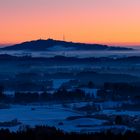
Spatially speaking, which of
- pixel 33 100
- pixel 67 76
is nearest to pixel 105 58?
pixel 67 76

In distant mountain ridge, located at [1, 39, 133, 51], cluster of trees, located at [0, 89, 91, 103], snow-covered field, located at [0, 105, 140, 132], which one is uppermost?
distant mountain ridge, located at [1, 39, 133, 51]

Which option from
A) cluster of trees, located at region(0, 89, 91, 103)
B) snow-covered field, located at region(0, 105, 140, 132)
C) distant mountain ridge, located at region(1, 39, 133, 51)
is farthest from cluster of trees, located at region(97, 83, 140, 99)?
distant mountain ridge, located at region(1, 39, 133, 51)

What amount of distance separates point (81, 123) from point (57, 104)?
969cm

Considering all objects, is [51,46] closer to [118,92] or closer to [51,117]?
[118,92]

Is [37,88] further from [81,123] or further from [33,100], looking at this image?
[81,123]

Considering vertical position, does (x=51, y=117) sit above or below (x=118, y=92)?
above

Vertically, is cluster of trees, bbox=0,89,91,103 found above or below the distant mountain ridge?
below

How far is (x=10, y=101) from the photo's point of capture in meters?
34.5

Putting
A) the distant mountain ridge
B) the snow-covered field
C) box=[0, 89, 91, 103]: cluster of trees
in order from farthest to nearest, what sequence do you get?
1. the distant mountain ridge
2. box=[0, 89, 91, 103]: cluster of trees
3. the snow-covered field

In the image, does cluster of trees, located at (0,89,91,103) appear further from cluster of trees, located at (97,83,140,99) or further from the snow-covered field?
the snow-covered field

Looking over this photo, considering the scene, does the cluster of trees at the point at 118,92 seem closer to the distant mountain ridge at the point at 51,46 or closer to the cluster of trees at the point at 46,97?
the cluster of trees at the point at 46,97

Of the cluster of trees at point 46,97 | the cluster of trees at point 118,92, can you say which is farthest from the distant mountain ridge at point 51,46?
the cluster of trees at point 46,97

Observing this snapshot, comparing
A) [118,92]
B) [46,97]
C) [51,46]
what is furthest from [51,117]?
[51,46]

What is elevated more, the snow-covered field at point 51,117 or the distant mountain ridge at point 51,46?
the distant mountain ridge at point 51,46
